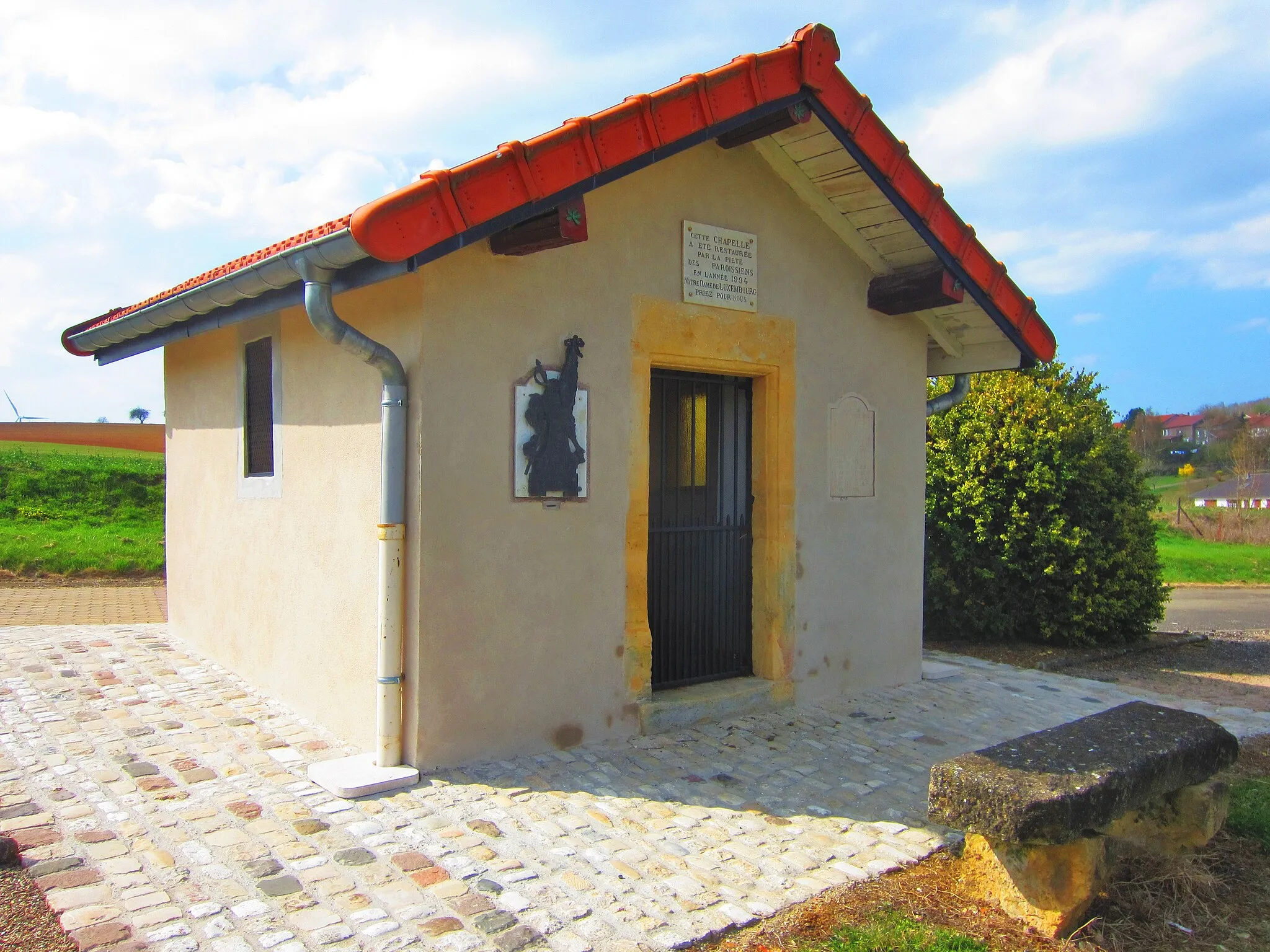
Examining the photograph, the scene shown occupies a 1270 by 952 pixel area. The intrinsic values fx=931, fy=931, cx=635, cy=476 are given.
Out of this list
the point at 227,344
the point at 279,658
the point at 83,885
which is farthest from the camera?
the point at 227,344

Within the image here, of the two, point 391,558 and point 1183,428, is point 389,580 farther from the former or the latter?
point 1183,428

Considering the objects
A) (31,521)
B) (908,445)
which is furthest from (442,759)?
(31,521)

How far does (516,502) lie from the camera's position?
5.24 m

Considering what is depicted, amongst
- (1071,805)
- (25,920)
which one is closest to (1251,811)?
(1071,805)

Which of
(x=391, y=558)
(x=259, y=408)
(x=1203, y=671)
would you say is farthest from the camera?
(x=1203, y=671)

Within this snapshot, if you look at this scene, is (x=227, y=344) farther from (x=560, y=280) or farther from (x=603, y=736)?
(x=603, y=736)

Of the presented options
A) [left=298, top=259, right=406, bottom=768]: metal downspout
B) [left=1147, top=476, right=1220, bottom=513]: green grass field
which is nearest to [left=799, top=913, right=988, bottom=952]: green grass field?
[left=298, top=259, right=406, bottom=768]: metal downspout

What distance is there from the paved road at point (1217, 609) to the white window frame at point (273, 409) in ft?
32.7

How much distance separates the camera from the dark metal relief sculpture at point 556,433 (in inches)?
208

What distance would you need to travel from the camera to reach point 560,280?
542 cm

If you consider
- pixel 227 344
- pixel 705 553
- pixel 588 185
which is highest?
pixel 588 185

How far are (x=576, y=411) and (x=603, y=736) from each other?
77.1 inches

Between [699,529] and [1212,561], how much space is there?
1699cm

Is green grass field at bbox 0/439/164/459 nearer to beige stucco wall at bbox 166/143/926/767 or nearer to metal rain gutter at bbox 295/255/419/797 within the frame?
beige stucco wall at bbox 166/143/926/767
